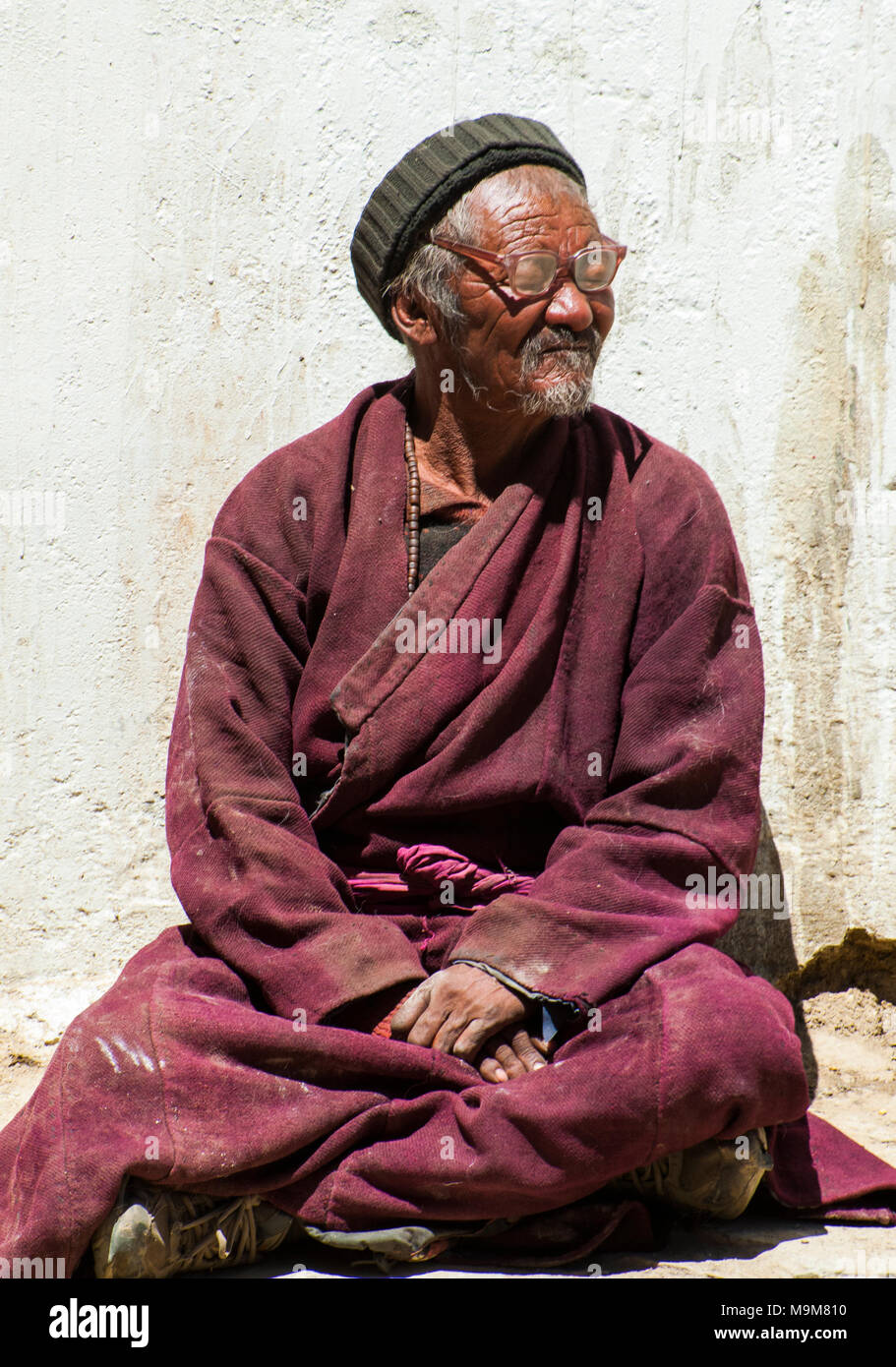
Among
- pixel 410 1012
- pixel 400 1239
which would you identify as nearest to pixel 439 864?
pixel 410 1012

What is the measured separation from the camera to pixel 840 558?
4.00m

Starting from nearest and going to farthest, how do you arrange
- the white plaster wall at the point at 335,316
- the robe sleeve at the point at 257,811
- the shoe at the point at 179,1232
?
1. the shoe at the point at 179,1232
2. the robe sleeve at the point at 257,811
3. the white plaster wall at the point at 335,316

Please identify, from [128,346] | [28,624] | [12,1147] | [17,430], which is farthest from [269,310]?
[12,1147]

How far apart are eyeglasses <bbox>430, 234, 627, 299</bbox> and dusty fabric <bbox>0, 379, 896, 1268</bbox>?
34 centimetres

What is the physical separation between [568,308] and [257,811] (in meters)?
1.29

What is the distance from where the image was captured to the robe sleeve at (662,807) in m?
2.92

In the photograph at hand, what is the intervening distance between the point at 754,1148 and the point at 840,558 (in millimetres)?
1758

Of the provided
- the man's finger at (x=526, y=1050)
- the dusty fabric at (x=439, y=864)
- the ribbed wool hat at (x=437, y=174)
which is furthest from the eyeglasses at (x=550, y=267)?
the man's finger at (x=526, y=1050)

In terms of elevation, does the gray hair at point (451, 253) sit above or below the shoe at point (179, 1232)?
above

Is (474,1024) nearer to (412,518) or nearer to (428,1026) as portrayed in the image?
(428,1026)

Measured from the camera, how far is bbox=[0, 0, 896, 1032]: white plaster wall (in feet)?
13.0

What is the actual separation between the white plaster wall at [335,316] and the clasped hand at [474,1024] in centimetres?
141

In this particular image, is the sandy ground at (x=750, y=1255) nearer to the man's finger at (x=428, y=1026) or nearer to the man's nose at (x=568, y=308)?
the man's finger at (x=428, y=1026)

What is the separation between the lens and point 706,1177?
9.39 ft
